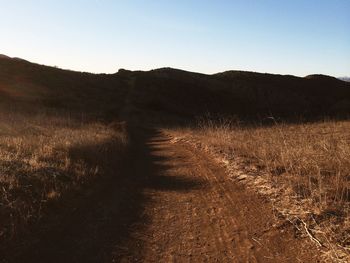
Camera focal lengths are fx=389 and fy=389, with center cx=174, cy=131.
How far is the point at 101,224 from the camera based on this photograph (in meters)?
6.28

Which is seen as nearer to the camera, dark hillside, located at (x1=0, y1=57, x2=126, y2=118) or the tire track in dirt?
the tire track in dirt

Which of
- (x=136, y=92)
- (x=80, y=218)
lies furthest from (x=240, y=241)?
(x=136, y=92)

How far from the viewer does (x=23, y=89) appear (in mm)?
40844

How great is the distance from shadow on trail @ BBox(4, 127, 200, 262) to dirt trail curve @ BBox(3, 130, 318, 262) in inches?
0.5

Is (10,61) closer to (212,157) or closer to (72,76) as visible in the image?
(72,76)

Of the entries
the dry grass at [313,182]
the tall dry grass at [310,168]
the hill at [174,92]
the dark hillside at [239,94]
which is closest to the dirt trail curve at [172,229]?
the dry grass at [313,182]

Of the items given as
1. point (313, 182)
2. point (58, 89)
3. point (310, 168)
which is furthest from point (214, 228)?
point (58, 89)

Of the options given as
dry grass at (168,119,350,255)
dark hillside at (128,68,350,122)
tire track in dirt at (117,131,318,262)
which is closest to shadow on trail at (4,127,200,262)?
tire track in dirt at (117,131,318,262)

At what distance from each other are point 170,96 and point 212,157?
4022 centimetres

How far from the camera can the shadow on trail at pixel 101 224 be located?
16.6ft

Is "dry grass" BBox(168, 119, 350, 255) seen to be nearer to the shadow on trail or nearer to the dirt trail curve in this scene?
the dirt trail curve

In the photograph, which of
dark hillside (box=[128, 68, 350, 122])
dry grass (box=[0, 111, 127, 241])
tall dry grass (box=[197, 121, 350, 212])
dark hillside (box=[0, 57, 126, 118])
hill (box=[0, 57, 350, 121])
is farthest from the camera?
dark hillside (box=[128, 68, 350, 122])

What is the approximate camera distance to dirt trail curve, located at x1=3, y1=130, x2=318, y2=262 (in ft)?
16.4

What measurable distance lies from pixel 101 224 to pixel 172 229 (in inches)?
46.5
